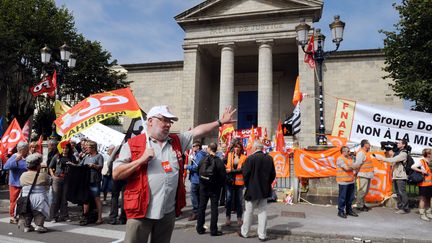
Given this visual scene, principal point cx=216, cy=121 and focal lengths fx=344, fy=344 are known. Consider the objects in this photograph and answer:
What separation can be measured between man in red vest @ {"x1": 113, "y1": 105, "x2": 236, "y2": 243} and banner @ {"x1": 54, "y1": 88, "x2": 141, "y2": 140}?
1.49 m

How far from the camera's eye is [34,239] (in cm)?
639

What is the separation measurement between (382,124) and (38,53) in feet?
85.6

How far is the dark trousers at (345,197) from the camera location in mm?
9016

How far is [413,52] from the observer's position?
19.7 meters

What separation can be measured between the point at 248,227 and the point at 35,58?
1033 inches

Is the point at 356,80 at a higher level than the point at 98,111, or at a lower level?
higher

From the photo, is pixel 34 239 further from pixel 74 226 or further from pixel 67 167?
pixel 67 167

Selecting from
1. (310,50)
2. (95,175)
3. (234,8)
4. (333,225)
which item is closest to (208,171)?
(95,175)

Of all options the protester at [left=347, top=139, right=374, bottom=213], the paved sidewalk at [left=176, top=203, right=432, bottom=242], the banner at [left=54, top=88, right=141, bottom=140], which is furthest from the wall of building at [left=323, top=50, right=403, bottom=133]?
the banner at [left=54, top=88, right=141, bottom=140]

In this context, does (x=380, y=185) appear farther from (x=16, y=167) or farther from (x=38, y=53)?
(x=38, y=53)

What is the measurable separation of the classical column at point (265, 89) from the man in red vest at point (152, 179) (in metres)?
25.1

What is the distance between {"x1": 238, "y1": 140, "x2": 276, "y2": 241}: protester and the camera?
677cm

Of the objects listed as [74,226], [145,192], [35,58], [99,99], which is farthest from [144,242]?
[35,58]

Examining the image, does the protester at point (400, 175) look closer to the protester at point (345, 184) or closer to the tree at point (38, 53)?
the protester at point (345, 184)
